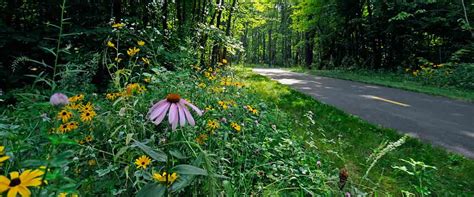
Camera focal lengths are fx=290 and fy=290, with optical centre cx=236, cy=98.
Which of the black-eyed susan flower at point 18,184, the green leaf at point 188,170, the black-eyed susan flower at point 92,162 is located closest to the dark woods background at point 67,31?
the black-eyed susan flower at point 92,162

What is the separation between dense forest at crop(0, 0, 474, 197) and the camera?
3.76 feet

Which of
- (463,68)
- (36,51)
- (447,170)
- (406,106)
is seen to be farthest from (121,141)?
(463,68)

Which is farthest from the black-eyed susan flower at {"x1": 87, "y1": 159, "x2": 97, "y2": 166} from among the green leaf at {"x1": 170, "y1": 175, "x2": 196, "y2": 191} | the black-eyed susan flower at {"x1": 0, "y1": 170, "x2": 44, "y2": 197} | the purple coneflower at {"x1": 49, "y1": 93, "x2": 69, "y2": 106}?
the black-eyed susan flower at {"x1": 0, "y1": 170, "x2": 44, "y2": 197}

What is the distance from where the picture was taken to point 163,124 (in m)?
1.92

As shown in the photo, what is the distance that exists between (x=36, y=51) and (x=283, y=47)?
45.7m

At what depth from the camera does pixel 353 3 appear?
1939 centimetres

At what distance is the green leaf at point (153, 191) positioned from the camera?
902 mm

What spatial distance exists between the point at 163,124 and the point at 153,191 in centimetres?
104

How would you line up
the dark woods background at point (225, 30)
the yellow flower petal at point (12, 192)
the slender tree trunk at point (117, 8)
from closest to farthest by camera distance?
the yellow flower petal at point (12, 192) < the dark woods background at point (225, 30) < the slender tree trunk at point (117, 8)

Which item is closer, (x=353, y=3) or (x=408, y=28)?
(x=408, y=28)

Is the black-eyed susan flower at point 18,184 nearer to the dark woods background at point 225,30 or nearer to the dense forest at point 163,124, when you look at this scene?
the dense forest at point 163,124

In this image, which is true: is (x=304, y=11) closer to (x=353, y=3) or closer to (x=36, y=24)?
(x=353, y=3)

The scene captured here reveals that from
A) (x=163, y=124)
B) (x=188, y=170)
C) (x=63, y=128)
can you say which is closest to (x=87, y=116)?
(x=63, y=128)

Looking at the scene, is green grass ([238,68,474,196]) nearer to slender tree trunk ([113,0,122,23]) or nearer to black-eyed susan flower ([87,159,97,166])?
black-eyed susan flower ([87,159,97,166])
